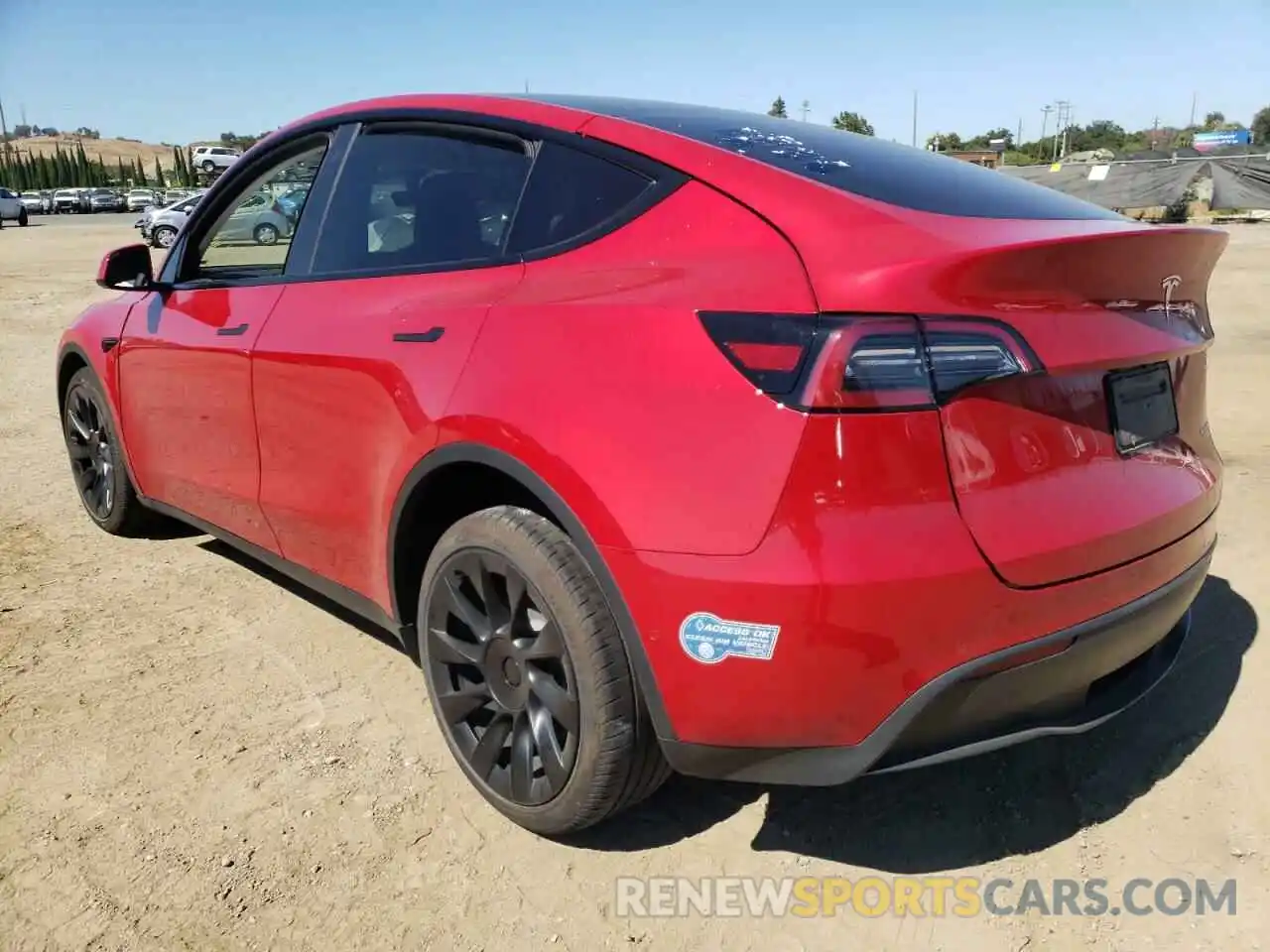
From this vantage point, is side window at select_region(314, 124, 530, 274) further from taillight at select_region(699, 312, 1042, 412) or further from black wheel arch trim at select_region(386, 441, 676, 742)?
taillight at select_region(699, 312, 1042, 412)

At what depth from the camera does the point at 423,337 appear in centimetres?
242

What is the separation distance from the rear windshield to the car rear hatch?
0.14 meters

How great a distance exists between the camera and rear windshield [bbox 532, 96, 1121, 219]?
2115 mm

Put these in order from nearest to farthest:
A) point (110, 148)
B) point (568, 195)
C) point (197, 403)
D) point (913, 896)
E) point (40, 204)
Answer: point (913, 896) < point (568, 195) < point (197, 403) < point (40, 204) < point (110, 148)

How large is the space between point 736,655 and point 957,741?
0.47m

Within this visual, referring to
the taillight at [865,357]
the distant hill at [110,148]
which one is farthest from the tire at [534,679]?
the distant hill at [110,148]

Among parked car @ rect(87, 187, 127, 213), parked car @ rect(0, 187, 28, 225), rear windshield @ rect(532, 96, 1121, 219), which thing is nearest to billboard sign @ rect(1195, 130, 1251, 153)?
parked car @ rect(87, 187, 127, 213)

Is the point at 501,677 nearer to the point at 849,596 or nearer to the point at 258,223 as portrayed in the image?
the point at 849,596

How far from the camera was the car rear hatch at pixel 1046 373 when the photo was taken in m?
1.77

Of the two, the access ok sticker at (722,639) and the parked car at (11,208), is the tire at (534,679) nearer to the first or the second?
the access ok sticker at (722,639)

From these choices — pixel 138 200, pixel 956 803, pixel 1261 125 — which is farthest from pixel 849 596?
pixel 1261 125

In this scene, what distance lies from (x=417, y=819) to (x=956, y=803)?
1321 millimetres

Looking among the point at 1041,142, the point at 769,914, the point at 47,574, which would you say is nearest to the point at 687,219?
the point at 769,914

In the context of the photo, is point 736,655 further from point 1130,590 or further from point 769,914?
point 1130,590
